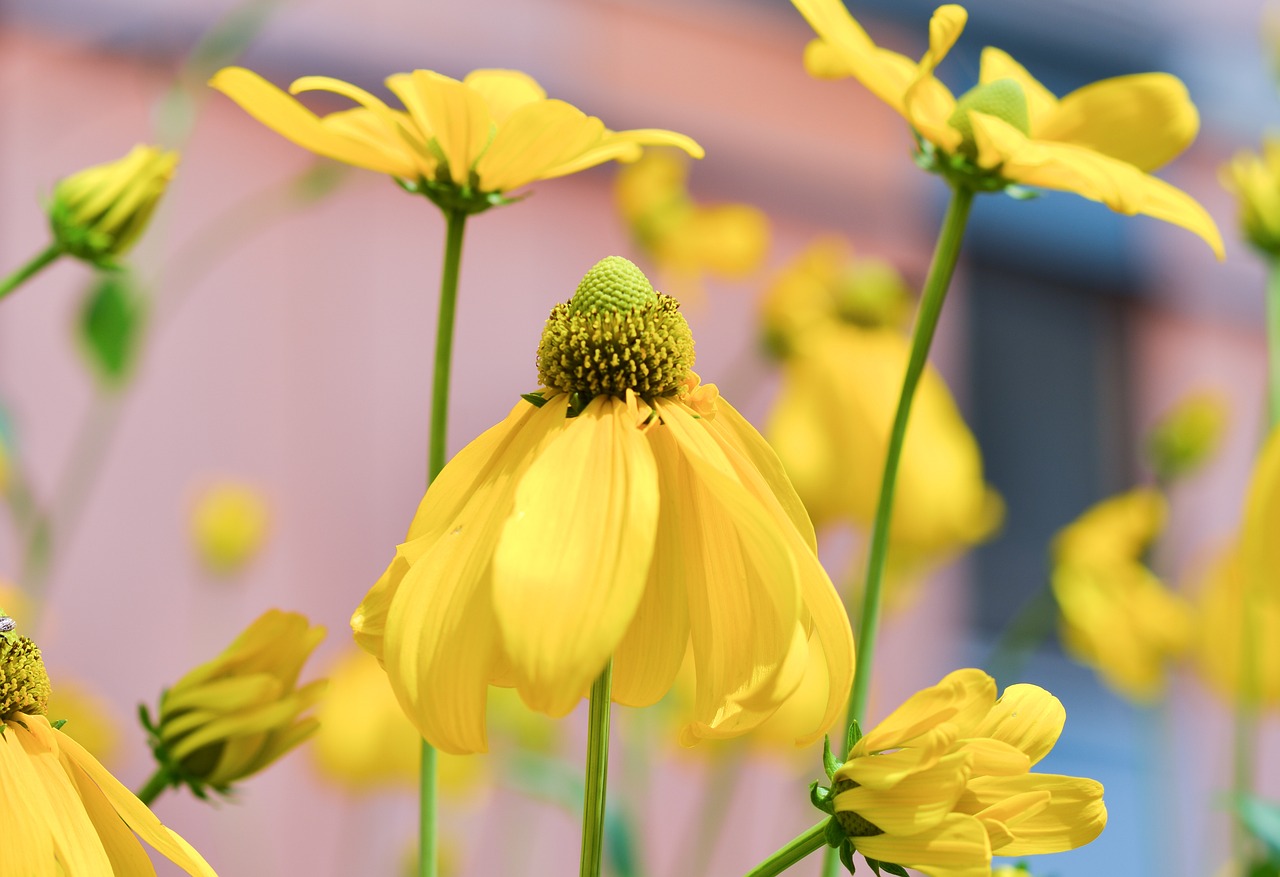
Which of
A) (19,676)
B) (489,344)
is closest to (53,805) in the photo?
(19,676)

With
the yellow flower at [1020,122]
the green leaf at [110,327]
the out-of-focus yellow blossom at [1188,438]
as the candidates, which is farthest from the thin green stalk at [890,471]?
the out-of-focus yellow blossom at [1188,438]

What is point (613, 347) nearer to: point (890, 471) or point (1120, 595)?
point (890, 471)

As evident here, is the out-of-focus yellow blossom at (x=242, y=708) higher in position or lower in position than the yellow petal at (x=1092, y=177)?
lower

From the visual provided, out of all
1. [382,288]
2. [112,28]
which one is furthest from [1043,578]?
[112,28]

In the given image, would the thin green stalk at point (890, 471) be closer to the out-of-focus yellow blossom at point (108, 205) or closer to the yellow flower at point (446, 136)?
the yellow flower at point (446, 136)

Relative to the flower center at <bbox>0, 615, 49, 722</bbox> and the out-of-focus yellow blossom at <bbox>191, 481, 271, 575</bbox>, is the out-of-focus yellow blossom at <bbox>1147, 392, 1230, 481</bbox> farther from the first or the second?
the flower center at <bbox>0, 615, 49, 722</bbox>
